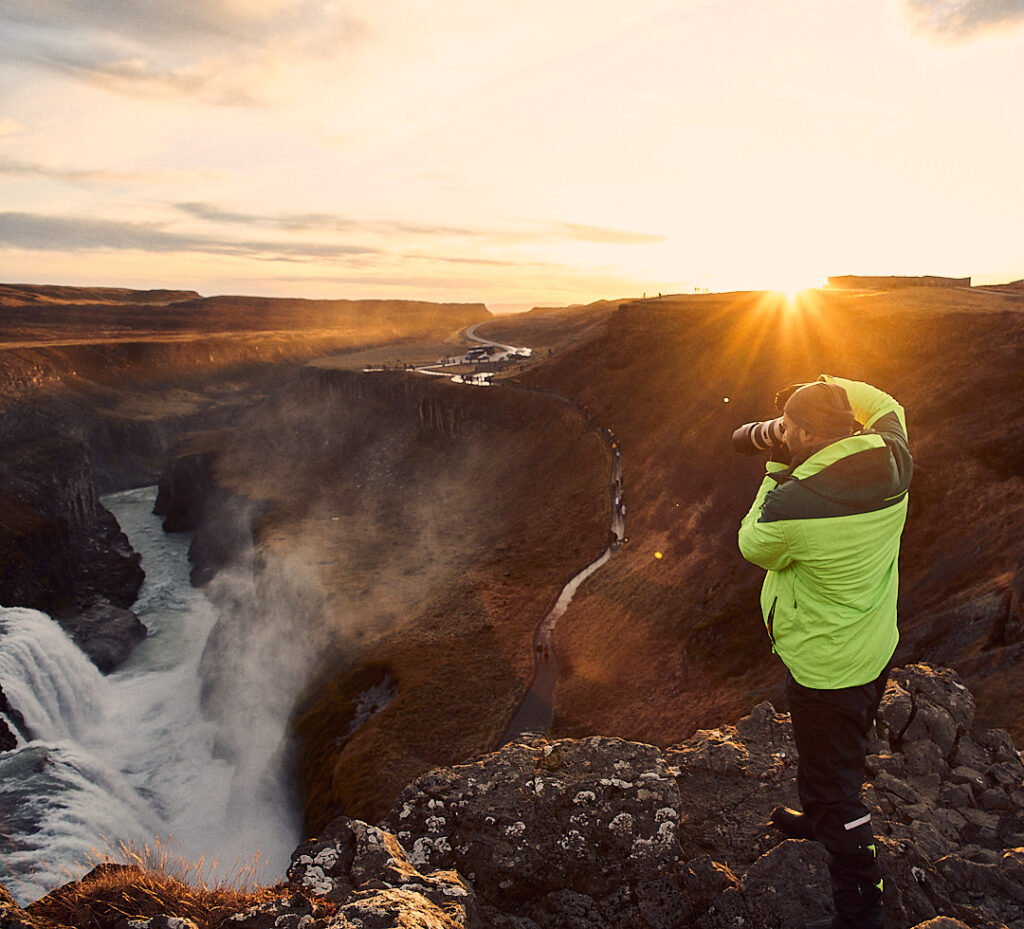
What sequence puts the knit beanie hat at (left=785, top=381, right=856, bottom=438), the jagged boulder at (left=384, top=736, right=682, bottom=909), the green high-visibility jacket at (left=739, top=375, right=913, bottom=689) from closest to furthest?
the green high-visibility jacket at (left=739, top=375, right=913, bottom=689) < the knit beanie hat at (left=785, top=381, right=856, bottom=438) < the jagged boulder at (left=384, top=736, right=682, bottom=909)

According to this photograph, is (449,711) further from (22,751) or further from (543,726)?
(22,751)

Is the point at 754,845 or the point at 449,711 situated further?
the point at 449,711

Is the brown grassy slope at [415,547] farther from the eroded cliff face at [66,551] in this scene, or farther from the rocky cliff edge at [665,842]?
the rocky cliff edge at [665,842]

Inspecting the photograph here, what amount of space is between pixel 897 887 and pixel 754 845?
1.34 m

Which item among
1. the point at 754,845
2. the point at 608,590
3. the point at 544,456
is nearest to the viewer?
the point at 754,845

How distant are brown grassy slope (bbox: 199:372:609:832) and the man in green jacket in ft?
72.2

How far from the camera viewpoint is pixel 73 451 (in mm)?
68875

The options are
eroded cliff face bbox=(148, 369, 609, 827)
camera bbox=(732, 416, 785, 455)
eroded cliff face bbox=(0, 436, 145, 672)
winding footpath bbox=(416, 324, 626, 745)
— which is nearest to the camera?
camera bbox=(732, 416, 785, 455)

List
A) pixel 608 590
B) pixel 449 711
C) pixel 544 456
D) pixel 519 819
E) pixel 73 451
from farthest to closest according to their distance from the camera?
1. pixel 73 451
2. pixel 544 456
3. pixel 608 590
4. pixel 449 711
5. pixel 519 819

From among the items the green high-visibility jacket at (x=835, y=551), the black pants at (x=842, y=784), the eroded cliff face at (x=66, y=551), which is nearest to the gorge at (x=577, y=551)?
the eroded cliff face at (x=66, y=551)

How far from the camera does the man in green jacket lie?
510cm

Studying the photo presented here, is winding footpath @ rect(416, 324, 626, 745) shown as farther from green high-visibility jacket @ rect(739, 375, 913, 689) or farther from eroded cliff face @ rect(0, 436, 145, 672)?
eroded cliff face @ rect(0, 436, 145, 672)

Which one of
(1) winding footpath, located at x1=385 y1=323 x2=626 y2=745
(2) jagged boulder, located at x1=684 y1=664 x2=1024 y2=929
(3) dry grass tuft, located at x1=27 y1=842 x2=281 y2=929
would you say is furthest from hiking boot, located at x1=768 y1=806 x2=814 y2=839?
(1) winding footpath, located at x1=385 y1=323 x2=626 y2=745

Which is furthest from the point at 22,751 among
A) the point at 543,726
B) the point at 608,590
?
the point at 608,590
